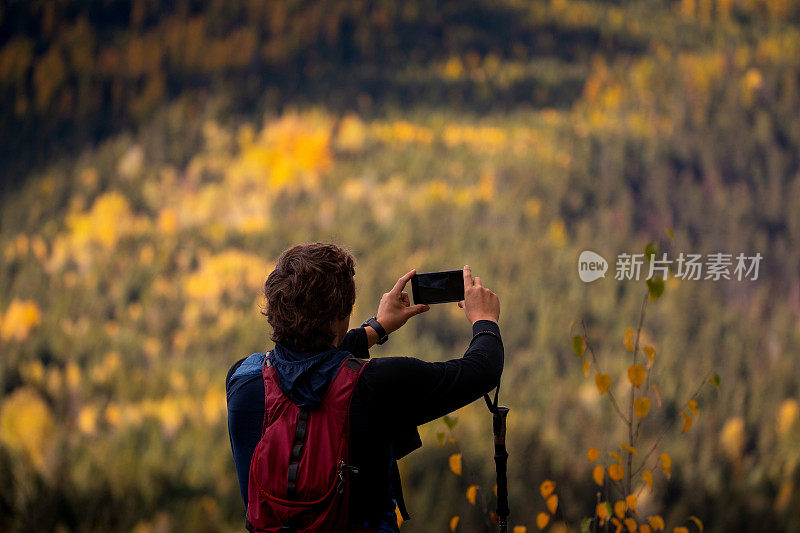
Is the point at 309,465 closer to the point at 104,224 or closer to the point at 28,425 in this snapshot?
the point at 28,425

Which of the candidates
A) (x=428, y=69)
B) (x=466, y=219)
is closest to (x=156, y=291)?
(x=466, y=219)

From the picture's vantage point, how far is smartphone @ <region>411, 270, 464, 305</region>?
1.33 metres

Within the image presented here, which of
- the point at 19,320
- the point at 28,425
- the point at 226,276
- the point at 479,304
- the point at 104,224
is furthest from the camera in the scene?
the point at 104,224

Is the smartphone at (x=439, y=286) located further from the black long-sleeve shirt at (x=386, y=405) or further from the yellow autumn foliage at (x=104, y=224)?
the yellow autumn foliage at (x=104, y=224)

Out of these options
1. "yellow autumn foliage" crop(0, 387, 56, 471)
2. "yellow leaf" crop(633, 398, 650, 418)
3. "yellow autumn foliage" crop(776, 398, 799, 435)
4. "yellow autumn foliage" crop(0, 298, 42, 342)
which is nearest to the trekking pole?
"yellow leaf" crop(633, 398, 650, 418)

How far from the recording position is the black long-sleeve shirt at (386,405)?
1050mm

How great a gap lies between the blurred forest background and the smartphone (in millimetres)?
2012

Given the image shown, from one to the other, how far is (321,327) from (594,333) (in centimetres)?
274

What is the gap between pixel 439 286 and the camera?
1336mm

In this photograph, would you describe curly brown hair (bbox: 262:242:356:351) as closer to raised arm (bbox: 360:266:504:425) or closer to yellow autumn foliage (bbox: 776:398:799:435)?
raised arm (bbox: 360:266:504:425)

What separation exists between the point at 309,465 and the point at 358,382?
0.15 meters

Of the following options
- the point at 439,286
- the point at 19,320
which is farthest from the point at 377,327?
the point at 19,320

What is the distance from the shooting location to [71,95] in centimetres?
451

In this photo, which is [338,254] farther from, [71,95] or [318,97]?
[71,95]
